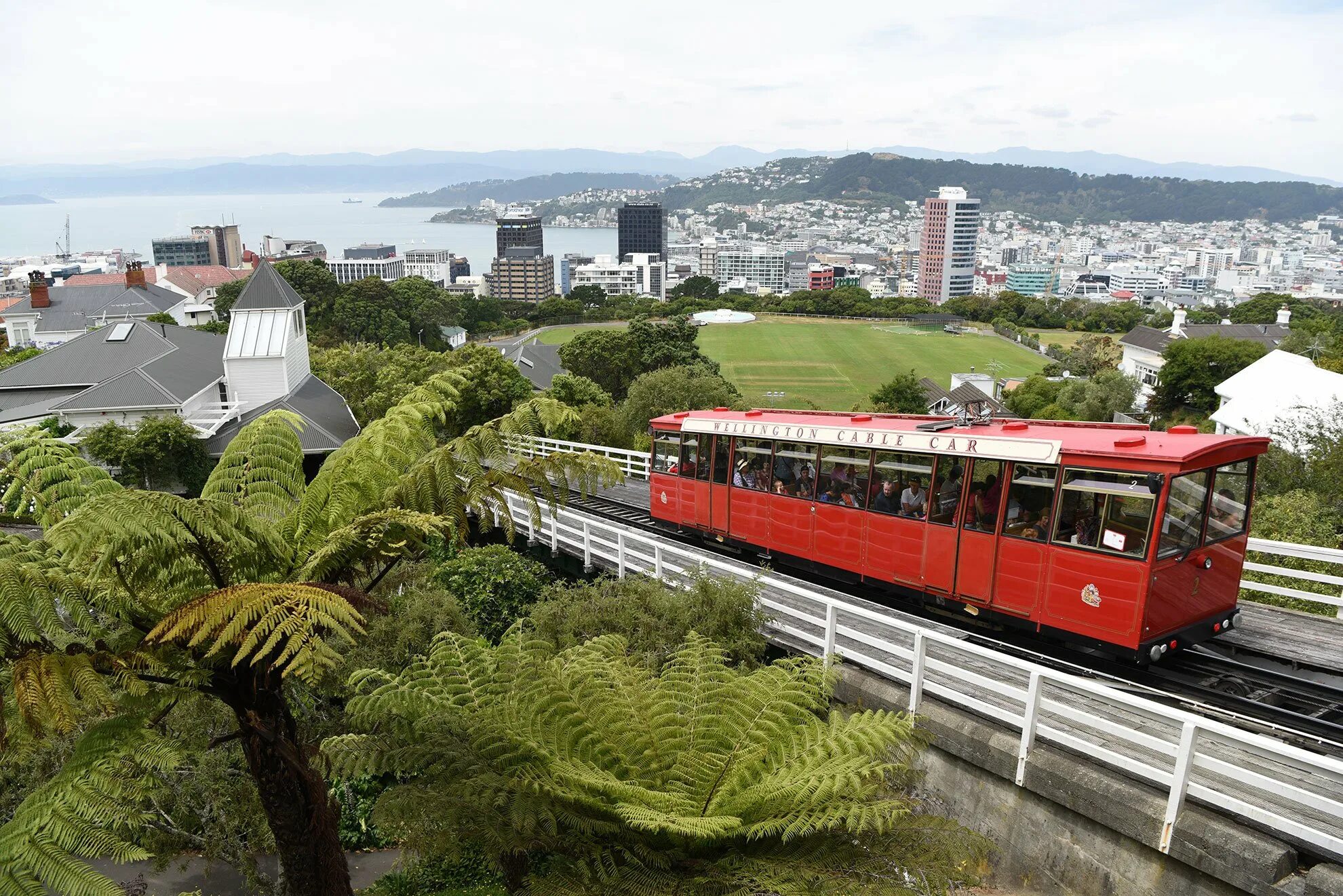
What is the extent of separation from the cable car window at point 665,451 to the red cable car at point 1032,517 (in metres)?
2.53

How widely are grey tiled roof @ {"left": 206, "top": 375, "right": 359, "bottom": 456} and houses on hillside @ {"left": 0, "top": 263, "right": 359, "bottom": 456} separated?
0.05 metres

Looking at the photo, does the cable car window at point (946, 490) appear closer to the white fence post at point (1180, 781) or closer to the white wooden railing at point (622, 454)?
the white fence post at point (1180, 781)

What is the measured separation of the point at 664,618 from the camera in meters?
11.0

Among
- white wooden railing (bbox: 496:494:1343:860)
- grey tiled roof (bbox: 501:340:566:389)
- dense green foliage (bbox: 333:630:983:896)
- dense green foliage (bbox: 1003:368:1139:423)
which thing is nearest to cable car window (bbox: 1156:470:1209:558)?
white wooden railing (bbox: 496:494:1343:860)

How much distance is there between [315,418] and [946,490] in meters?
30.4

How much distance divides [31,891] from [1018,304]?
157 metres

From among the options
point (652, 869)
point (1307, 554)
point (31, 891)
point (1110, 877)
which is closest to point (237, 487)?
point (31, 891)

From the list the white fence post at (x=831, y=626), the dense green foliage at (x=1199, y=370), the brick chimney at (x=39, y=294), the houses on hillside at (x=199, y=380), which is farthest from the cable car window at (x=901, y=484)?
the brick chimney at (x=39, y=294)

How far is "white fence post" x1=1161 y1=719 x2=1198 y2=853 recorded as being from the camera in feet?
21.6

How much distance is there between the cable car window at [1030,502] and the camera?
9812 mm

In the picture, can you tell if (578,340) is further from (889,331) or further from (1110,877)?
(889,331)

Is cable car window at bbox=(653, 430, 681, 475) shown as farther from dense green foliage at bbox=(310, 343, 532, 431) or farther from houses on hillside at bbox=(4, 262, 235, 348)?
houses on hillside at bbox=(4, 262, 235, 348)

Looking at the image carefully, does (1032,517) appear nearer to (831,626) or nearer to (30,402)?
(831,626)

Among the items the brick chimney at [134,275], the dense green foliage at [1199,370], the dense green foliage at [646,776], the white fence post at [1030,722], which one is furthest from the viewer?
the brick chimney at [134,275]
